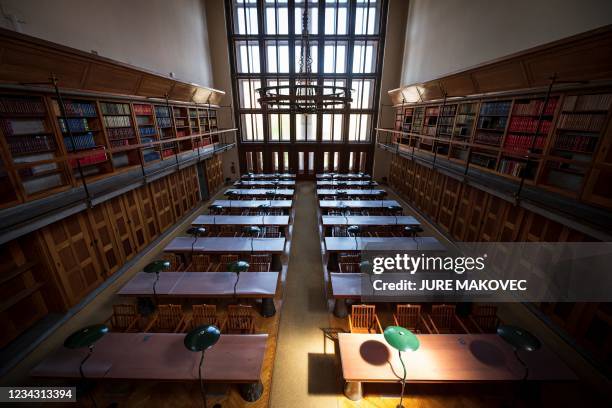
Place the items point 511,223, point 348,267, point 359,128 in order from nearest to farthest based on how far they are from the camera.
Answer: point 511,223
point 348,267
point 359,128

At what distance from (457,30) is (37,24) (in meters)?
11.4

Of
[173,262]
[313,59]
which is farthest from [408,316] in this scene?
[313,59]

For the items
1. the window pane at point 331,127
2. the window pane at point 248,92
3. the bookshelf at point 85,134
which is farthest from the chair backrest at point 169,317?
the window pane at point 331,127

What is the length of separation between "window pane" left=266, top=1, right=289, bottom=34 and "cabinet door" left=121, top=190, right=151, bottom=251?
1178 centimetres

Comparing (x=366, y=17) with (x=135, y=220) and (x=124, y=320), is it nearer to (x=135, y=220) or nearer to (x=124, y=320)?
(x=135, y=220)

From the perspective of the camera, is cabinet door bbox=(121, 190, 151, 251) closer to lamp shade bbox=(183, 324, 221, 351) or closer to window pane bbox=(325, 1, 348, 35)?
lamp shade bbox=(183, 324, 221, 351)

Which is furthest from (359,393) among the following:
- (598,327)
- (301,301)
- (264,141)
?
(264,141)

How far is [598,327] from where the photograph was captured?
380 centimetres

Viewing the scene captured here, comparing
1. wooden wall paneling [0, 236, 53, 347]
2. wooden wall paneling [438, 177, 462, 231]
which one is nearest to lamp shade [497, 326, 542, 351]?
wooden wall paneling [438, 177, 462, 231]

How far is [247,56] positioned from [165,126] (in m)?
7.59

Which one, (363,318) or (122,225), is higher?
(122,225)

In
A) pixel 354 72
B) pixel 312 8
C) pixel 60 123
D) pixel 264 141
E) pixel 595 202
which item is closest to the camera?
pixel 595 202

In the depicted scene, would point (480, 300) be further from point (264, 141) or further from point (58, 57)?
point (264, 141)

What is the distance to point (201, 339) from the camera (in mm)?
2838
